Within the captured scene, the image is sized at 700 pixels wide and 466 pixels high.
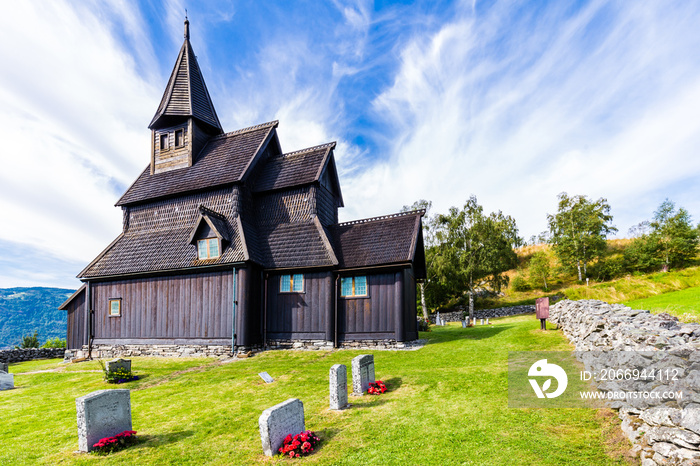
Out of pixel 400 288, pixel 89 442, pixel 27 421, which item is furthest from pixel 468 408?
pixel 27 421

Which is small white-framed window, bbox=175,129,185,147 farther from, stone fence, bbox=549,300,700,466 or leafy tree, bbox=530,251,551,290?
leafy tree, bbox=530,251,551,290

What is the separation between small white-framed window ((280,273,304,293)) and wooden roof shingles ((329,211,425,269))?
93.8 inches

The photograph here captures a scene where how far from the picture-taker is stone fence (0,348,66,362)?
1015 inches

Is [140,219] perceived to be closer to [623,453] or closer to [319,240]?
[319,240]

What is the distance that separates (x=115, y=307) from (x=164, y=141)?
11927 mm

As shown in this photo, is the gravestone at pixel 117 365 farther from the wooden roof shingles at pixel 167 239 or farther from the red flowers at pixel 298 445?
the red flowers at pixel 298 445

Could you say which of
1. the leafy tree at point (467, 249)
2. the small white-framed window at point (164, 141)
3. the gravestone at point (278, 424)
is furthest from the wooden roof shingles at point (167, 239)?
the leafy tree at point (467, 249)

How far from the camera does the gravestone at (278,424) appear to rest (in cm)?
659

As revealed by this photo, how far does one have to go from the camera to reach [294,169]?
73.5 ft

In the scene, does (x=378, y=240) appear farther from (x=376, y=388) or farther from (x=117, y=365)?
(x=117, y=365)

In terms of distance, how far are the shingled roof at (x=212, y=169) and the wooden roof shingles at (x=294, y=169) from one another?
1.38 m

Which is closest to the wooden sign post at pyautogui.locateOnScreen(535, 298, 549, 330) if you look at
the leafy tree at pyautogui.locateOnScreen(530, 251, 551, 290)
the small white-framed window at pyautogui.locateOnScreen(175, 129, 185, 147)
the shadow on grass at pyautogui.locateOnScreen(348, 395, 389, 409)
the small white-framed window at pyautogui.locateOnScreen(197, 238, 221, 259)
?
the shadow on grass at pyautogui.locateOnScreen(348, 395, 389, 409)

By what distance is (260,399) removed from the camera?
10289mm

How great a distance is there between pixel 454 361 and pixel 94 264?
22.3 meters
